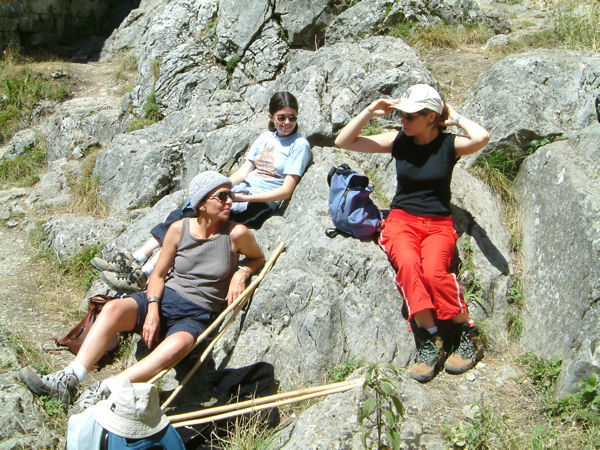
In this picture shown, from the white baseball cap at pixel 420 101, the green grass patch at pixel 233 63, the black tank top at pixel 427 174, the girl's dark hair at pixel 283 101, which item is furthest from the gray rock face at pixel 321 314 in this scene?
the green grass patch at pixel 233 63

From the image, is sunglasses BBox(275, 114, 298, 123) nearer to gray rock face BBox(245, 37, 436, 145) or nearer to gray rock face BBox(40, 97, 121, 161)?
gray rock face BBox(245, 37, 436, 145)

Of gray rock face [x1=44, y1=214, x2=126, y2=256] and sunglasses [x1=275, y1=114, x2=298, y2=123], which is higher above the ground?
sunglasses [x1=275, y1=114, x2=298, y2=123]

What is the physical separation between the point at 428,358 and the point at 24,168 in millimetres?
7602

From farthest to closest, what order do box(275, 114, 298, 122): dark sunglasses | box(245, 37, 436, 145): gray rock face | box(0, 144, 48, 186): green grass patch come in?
box(0, 144, 48, 186): green grass patch < box(245, 37, 436, 145): gray rock face < box(275, 114, 298, 122): dark sunglasses

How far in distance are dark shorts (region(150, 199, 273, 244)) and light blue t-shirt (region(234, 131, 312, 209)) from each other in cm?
11

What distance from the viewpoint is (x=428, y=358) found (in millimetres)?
4043

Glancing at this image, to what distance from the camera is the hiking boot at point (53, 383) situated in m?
3.79

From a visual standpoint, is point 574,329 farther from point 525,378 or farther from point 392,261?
point 392,261

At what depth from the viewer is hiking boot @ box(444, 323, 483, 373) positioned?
4.05 meters

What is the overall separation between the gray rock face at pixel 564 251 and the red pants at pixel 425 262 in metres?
Answer: 0.63

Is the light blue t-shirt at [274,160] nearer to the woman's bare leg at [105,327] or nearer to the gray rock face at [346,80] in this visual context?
the gray rock face at [346,80]

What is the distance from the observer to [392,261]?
4.34m

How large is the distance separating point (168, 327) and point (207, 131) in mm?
3444

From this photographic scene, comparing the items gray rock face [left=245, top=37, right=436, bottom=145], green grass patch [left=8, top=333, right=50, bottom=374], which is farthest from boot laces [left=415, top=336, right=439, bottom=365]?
green grass patch [left=8, top=333, right=50, bottom=374]
